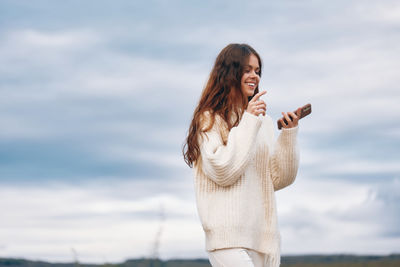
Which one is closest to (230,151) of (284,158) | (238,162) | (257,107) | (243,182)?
(238,162)

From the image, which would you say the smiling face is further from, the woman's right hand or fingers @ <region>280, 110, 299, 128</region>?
fingers @ <region>280, 110, 299, 128</region>

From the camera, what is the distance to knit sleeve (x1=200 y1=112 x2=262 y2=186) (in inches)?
201

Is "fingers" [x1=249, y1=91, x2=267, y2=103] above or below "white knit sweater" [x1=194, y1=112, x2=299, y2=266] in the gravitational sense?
above

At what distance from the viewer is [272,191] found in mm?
5406

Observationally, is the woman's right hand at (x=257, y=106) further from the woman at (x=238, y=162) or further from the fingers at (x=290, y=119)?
the fingers at (x=290, y=119)

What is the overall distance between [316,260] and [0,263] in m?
44.2

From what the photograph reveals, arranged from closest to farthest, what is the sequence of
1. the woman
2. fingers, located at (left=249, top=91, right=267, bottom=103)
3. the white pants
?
the white pants, the woman, fingers, located at (left=249, top=91, right=267, bottom=103)

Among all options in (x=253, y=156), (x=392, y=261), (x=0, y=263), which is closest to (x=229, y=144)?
(x=253, y=156)

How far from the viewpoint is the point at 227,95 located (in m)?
5.49

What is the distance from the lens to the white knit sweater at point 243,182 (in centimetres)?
511

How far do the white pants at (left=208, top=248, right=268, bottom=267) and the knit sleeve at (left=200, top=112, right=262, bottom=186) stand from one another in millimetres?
484

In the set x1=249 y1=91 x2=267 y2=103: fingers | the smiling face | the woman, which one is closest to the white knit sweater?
the woman

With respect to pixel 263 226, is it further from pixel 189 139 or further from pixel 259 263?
pixel 189 139

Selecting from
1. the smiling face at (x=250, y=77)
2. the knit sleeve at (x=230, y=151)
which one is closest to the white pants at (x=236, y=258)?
the knit sleeve at (x=230, y=151)
